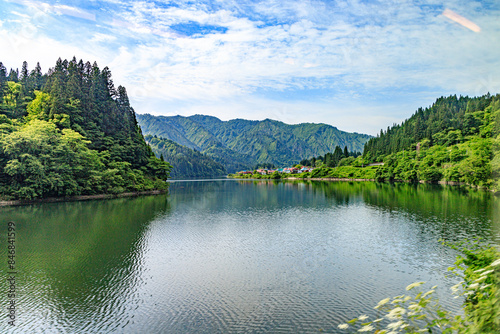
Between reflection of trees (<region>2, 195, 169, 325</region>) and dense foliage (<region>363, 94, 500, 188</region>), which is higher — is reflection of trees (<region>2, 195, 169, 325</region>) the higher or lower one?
the lower one

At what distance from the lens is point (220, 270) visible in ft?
62.6

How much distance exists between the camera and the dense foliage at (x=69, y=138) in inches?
1901

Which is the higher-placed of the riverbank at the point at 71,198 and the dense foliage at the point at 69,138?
the dense foliage at the point at 69,138

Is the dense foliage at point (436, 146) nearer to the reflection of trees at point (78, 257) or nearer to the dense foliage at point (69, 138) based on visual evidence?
the reflection of trees at point (78, 257)

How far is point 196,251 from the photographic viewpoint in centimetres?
2364

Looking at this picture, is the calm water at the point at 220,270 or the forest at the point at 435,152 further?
the forest at the point at 435,152

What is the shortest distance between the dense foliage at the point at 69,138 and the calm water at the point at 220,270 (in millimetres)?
16218

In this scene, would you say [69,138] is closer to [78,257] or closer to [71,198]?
[71,198]

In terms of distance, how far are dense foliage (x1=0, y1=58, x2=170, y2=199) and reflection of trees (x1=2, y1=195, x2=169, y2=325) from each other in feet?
37.3

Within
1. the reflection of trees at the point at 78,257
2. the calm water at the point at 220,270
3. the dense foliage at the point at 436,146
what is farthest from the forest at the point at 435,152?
the reflection of trees at the point at 78,257

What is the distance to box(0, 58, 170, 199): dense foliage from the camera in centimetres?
4828

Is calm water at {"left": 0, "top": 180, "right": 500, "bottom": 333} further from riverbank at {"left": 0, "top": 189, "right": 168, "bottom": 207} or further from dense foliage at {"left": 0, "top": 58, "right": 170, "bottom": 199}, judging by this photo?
dense foliage at {"left": 0, "top": 58, "right": 170, "bottom": 199}

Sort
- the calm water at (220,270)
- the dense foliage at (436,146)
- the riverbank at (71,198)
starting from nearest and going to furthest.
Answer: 1. the calm water at (220,270)
2. the riverbank at (71,198)
3. the dense foliage at (436,146)

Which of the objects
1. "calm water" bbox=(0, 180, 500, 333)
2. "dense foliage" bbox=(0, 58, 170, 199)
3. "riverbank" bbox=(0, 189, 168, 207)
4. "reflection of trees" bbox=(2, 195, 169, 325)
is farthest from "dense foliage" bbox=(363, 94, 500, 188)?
"dense foliage" bbox=(0, 58, 170, 199)
